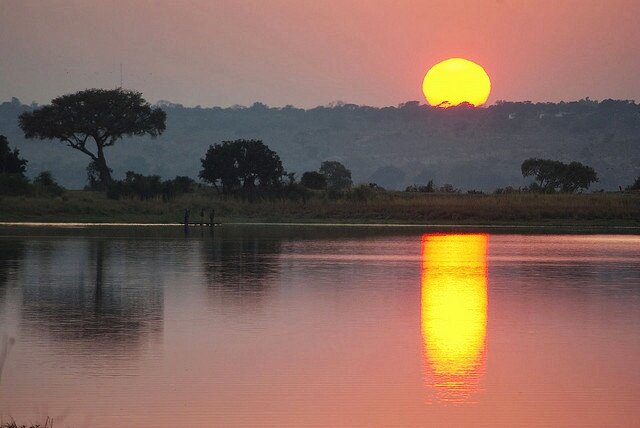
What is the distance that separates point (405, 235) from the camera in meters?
46.4

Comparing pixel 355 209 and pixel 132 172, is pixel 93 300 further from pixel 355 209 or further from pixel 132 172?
pixel 132 172

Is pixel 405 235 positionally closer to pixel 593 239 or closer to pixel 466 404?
pixel 593 239

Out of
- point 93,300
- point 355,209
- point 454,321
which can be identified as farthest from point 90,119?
point 454,321

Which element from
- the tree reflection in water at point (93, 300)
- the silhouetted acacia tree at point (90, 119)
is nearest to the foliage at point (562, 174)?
the silhouetted acacia tree at point (90, 119)

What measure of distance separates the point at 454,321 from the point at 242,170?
5917 centimetres

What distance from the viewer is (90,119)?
81188 millimetres

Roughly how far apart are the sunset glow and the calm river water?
4 centimetres

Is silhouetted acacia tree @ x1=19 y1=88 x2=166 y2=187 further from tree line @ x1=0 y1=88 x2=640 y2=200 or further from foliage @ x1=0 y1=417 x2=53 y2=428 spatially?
foliage @ x1=0 y1=417 x2=53 y2=428

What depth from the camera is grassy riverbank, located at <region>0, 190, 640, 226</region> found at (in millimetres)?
60125

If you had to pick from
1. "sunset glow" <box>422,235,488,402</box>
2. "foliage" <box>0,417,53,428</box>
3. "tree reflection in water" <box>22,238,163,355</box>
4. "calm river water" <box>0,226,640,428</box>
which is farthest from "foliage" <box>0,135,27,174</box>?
"foliage" <box>0,417,53,428</box>

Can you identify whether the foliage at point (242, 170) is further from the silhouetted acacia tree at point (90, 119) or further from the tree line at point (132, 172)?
the silhouetted acacia tree at point (90, 119)

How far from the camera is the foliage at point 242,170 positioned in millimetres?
74938

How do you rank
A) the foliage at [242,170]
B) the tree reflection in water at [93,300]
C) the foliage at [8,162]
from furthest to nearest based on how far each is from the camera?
the foliage at [242,170]
the foliage at [8,162]
the tree reflection in water at [93,300]

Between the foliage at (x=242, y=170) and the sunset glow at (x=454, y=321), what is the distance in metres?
43.7
